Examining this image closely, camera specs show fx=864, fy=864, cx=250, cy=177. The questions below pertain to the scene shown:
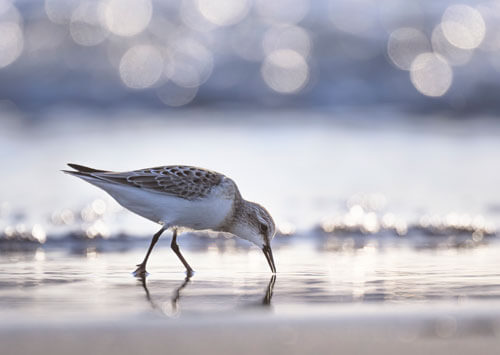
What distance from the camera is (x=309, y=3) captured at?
59.3 ft

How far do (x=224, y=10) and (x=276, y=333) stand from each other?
48.0 feet

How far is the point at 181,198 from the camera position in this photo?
584 centimetres

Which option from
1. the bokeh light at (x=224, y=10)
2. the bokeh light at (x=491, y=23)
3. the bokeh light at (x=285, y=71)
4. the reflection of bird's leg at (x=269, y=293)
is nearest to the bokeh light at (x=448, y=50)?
the bokeh light at (x=491, y=23)

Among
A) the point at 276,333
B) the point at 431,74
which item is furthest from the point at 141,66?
the point at 276,333

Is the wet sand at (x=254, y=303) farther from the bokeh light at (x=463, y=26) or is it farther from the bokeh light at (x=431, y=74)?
the bokeh light at (x=463, y=26)

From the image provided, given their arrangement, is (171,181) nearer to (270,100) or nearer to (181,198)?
(181,198)

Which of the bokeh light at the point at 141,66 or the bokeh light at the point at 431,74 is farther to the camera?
the bokeh light at the point at 141,66

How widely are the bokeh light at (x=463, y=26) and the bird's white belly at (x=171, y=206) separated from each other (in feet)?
37.4

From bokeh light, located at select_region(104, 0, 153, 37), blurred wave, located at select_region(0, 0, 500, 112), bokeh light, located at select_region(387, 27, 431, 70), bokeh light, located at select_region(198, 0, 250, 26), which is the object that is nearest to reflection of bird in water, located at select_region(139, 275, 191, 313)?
blurred wave, located at select_region(0, 0, 500, 112)

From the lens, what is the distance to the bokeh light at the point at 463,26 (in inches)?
645

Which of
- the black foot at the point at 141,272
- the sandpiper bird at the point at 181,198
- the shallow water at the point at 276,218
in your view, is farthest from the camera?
the sandpiper bird at the point at 181,198

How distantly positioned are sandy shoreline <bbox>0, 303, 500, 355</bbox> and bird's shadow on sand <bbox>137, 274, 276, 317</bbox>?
9.6 inches

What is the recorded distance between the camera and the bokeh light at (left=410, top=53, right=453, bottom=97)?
48.5ft

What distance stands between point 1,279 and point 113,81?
10.2m
